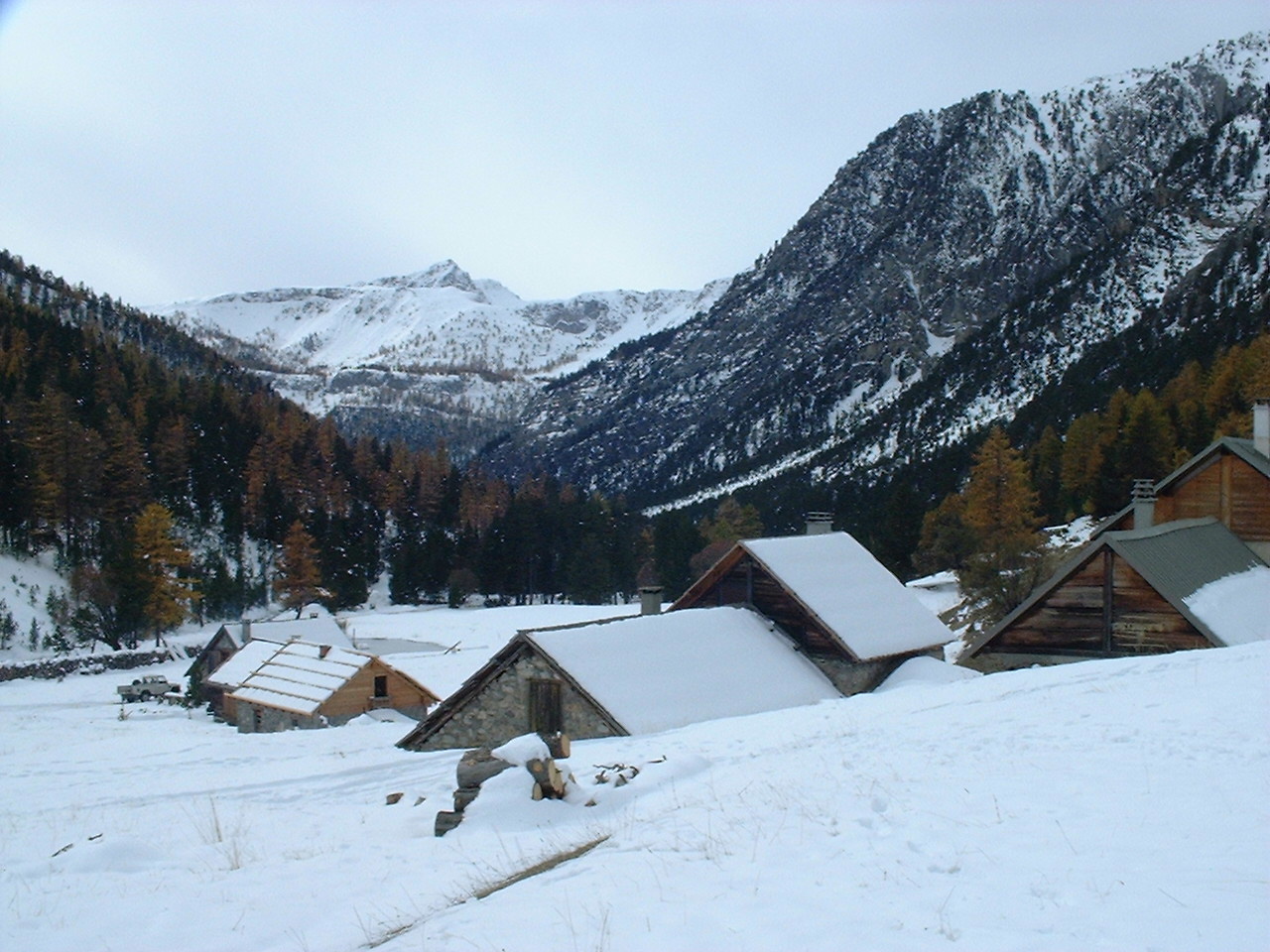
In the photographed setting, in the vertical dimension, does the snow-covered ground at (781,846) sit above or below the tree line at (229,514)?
below

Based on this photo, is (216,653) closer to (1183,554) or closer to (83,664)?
(83,664)

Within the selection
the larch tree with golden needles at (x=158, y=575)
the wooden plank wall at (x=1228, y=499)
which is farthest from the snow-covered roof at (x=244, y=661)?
the wooden plank wall at (x=1228, y=499)

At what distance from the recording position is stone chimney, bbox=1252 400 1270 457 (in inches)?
1109

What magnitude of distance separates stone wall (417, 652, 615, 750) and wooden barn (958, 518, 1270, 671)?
10.4 meters

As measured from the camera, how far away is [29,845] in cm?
1168

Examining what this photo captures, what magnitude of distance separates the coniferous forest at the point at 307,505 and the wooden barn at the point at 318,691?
25.7 meters

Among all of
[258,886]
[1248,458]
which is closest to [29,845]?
[258,886]

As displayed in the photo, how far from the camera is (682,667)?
2138 centimetres

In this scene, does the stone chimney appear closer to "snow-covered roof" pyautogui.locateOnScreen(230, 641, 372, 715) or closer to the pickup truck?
"snow-covered roof" pyautogui.locateOnScreen(230, 641, 372, 715)

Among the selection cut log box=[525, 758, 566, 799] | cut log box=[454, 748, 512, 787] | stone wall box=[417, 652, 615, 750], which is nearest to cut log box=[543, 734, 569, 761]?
cut log box=[454, 748, 512, 787]

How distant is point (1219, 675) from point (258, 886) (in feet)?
41.8

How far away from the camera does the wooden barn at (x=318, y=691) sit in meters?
35.9

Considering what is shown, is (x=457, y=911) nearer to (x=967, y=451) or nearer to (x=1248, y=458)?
(x=1248, y=458)

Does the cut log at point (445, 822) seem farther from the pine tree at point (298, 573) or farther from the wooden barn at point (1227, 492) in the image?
the pine tree at point (298, 573)
